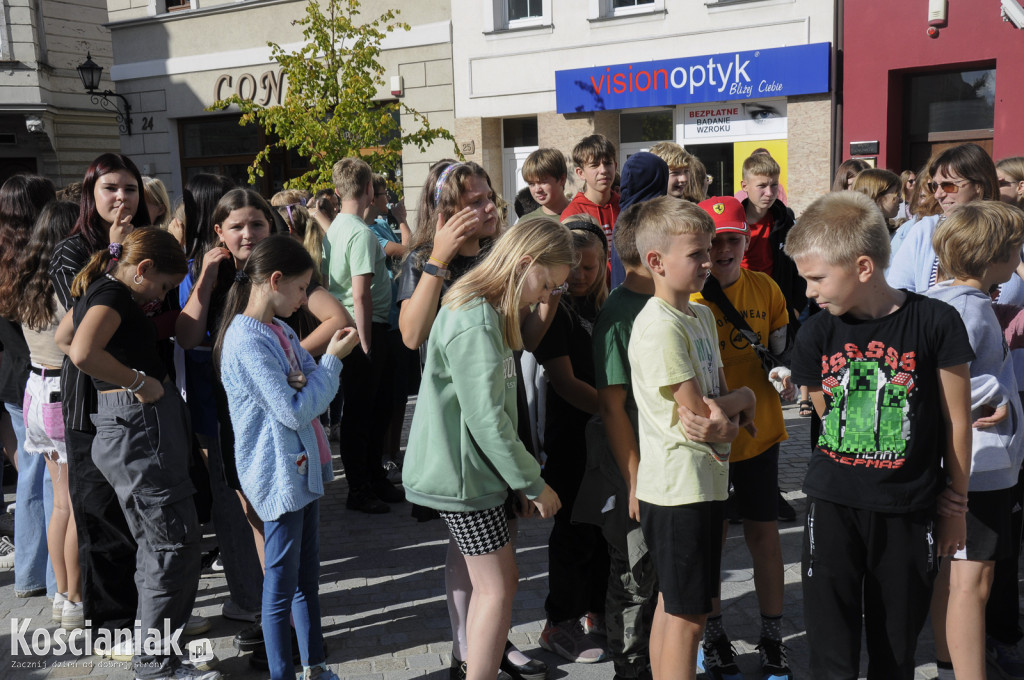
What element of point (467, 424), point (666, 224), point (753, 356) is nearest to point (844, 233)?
point (666, 224)

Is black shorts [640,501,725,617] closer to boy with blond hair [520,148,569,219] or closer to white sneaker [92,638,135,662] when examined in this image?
white sneaker [92,638,135,662]

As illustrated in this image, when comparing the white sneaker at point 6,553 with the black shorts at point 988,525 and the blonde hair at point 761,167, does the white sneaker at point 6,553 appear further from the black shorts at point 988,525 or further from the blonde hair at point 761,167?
the blonde hair at point 761,167

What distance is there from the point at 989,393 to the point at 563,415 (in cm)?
153

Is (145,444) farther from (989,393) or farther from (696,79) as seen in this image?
(696,79)

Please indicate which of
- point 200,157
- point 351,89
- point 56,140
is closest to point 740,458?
point 351,89

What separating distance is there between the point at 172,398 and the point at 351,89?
7931 mm

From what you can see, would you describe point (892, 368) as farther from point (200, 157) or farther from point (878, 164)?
point (200, 157)

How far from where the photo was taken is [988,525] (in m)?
2.97

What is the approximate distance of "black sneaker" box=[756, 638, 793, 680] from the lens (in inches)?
129

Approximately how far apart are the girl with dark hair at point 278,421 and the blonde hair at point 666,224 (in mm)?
1149

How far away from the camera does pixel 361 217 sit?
5.56 metres

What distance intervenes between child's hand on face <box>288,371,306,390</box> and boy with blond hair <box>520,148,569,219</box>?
6.73ft

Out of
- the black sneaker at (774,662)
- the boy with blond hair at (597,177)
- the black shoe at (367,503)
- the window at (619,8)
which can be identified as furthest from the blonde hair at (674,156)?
the window at (619,8)

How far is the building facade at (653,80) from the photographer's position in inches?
460
